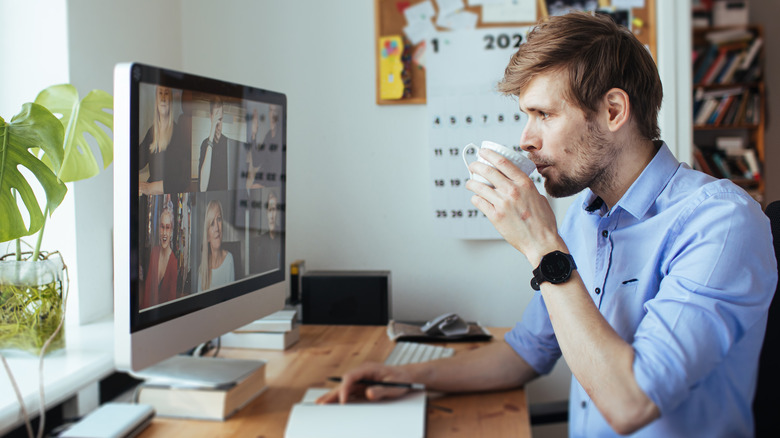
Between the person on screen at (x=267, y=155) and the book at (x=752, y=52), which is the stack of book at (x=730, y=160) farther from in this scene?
the person on screen at (x=267, y=155)

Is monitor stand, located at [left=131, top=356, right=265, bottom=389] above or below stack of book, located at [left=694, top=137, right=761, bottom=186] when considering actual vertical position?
below

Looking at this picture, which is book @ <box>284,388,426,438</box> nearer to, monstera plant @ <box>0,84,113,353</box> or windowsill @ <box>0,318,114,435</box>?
windowsill @ <box>0,318,114,435</box>

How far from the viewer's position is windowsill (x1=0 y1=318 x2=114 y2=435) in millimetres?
1006

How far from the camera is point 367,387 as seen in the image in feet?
3.34

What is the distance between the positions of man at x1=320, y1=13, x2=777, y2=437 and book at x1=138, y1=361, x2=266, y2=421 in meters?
0.16

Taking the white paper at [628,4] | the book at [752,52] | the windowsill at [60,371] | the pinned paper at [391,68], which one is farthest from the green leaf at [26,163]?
the book at [752,52]

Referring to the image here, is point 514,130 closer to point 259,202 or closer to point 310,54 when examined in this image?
point 310,54

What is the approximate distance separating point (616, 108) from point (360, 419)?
0.69 meters

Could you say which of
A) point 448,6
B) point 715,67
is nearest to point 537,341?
point 448,6

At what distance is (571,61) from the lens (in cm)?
110

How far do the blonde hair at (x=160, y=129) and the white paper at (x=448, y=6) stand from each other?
1.11 meters

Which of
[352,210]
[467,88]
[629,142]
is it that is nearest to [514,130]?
[467,88]

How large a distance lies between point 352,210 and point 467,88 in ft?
1.67

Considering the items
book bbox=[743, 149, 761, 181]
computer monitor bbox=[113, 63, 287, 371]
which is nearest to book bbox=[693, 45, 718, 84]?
book bbox=[743, 149, 761, 181]
